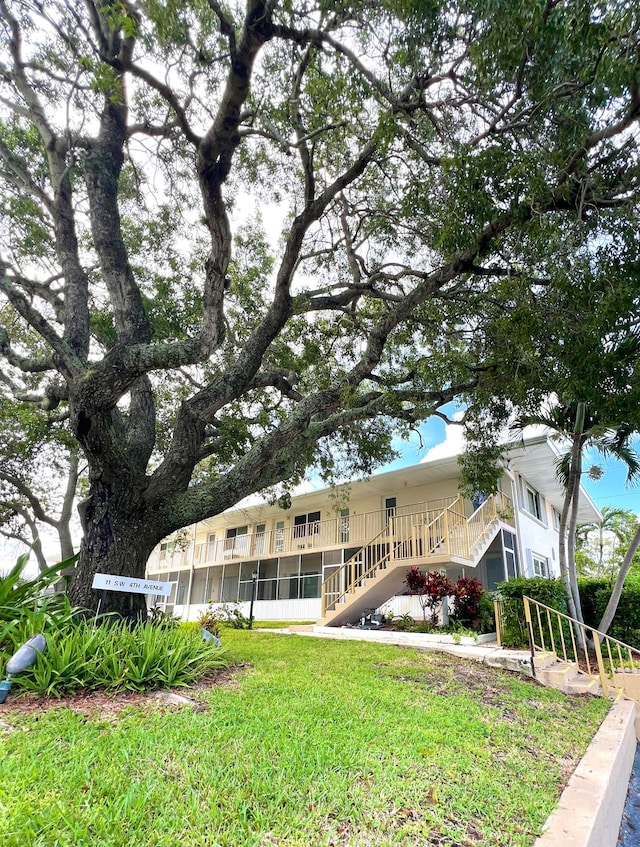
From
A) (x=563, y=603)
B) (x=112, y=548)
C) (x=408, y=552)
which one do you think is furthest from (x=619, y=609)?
(x=112, y=548)

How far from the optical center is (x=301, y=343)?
35.7ft

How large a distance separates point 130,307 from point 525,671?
27.5 ft

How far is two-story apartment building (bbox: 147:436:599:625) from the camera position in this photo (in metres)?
12.5

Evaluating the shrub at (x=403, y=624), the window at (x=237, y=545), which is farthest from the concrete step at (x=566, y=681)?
the window at (x=237, y=545)

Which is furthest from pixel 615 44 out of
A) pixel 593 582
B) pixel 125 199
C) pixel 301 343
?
pixel 593 582

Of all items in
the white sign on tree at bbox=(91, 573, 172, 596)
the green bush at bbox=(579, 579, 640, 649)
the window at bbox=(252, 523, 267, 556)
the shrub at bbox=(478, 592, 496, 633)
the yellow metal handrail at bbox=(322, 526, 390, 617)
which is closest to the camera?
the white sign on tree at bbox=(91, 573, 172, 596)

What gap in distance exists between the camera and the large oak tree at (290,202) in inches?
198

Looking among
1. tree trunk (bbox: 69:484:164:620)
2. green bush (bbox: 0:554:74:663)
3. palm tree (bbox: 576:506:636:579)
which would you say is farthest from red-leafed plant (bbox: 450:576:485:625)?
palm tree (bbox: 576:506:636:579)

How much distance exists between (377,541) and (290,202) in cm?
916

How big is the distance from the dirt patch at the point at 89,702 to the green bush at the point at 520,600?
22.3 ft

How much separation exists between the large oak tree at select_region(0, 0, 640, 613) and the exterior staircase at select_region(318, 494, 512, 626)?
4172 millimetres

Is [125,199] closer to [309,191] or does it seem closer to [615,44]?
[309,191]

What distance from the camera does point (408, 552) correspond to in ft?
40.1

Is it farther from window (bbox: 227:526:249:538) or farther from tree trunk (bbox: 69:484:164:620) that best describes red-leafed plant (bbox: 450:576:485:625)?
window (bbox: 227:526:249:538)
